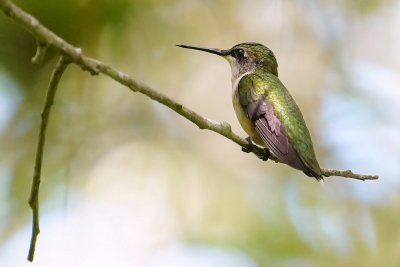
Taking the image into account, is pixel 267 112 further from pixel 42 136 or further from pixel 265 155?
pixel 42 136

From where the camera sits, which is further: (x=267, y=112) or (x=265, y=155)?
(x=267, y=112)

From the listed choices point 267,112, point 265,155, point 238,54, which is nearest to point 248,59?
point 238,54

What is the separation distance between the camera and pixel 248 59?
5.77 meters

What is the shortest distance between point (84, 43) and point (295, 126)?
3.14m

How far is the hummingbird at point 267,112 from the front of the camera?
4422mm

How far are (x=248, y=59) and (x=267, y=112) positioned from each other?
3.21 ft

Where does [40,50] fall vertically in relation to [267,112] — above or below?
below

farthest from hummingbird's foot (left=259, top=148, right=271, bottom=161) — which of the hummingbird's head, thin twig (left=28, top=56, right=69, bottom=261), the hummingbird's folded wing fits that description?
thin twig (left=28, top=56, right=69, bottom=261)

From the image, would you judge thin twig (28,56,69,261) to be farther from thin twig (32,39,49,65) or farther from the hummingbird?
the hummingbird

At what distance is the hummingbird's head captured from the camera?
573 centimetres

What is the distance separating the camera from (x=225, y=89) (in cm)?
904

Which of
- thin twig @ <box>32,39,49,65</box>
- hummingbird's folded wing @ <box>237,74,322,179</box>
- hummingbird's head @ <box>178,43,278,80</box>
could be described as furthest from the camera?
hummingbird's head @ <box>178,43,278,80</box>

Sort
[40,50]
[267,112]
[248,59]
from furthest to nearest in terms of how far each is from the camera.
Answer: [248,59] → [267,112] → [40,50]

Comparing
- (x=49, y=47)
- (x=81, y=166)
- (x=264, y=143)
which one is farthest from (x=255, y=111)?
(x=81, y=166)
